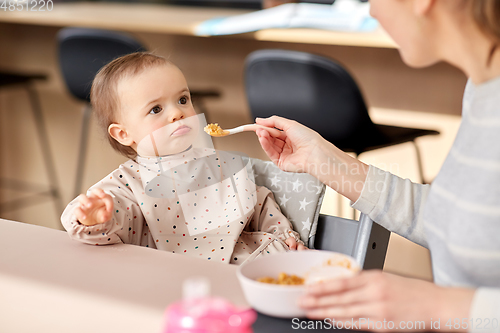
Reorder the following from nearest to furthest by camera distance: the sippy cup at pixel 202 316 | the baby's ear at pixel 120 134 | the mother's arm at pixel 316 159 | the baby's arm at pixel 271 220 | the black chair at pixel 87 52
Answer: the sippy cup at pixel 202 316 → the mother's arm at pixel 316 159 → the baby's arm at pixel 271 220 → the baby's ear at pixel 120 134 → the black chair at pixel 87 52

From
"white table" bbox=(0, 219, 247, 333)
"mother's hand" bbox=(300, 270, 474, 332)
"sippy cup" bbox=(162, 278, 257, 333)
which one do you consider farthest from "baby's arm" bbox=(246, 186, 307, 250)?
"sippy cup" bbox=(162, 278, 257, 333)

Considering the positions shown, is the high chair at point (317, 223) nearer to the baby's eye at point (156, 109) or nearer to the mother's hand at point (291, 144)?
the mother's hand at point (291, 144)

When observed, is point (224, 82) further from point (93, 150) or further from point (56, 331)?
point (56, 331)

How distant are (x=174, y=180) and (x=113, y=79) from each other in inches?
9.8

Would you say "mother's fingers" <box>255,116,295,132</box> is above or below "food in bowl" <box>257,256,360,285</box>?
above

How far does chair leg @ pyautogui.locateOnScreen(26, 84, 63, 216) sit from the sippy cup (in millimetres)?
2531

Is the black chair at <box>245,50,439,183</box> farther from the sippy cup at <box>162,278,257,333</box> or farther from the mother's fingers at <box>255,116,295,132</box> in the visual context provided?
the sippy cup at <box>162,278,257,333</box>

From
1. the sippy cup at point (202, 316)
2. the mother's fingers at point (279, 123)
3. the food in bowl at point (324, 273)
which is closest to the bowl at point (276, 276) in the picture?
the food in bowl at point (324, 273)

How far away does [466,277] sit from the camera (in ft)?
2.05

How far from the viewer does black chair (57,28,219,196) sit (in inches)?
74.7

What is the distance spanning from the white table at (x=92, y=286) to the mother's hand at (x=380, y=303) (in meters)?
0.11

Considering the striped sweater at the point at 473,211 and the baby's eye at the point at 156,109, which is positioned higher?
the striped sweater at the point at 473,211

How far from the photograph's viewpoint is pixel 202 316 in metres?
0.39

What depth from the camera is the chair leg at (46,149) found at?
276cm
